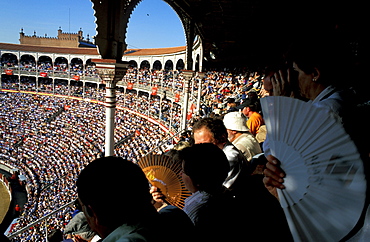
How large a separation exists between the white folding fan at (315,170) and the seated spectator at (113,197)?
0.61m

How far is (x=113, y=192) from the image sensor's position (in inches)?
47.8

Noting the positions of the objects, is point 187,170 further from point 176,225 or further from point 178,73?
point 178,73

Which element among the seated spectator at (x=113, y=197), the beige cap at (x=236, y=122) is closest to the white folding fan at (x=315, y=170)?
the seated spectator at (x=113, y=197)

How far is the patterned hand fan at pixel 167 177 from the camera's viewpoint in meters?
2.26

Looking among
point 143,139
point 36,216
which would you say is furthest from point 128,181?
point 143,139

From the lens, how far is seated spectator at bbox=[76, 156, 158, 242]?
3.98 ft

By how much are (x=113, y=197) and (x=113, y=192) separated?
2 cm

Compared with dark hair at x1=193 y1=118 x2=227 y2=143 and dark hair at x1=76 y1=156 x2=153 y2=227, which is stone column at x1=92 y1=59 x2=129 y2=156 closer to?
dark hair at x1=193 y1=118 x2=227 y2=143

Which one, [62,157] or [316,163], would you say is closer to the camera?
[316,163]

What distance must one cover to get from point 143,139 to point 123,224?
75.6ft

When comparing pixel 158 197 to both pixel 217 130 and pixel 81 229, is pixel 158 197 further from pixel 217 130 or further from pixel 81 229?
pixel 81 229

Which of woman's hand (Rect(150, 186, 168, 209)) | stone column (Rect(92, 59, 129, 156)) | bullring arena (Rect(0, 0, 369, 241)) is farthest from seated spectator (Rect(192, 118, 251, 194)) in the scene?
stone column (Rect(92, 59, 129, 156))

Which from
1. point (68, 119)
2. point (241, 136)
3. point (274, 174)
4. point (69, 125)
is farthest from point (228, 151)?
point (68, 119)

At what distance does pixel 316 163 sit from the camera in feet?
3.27
